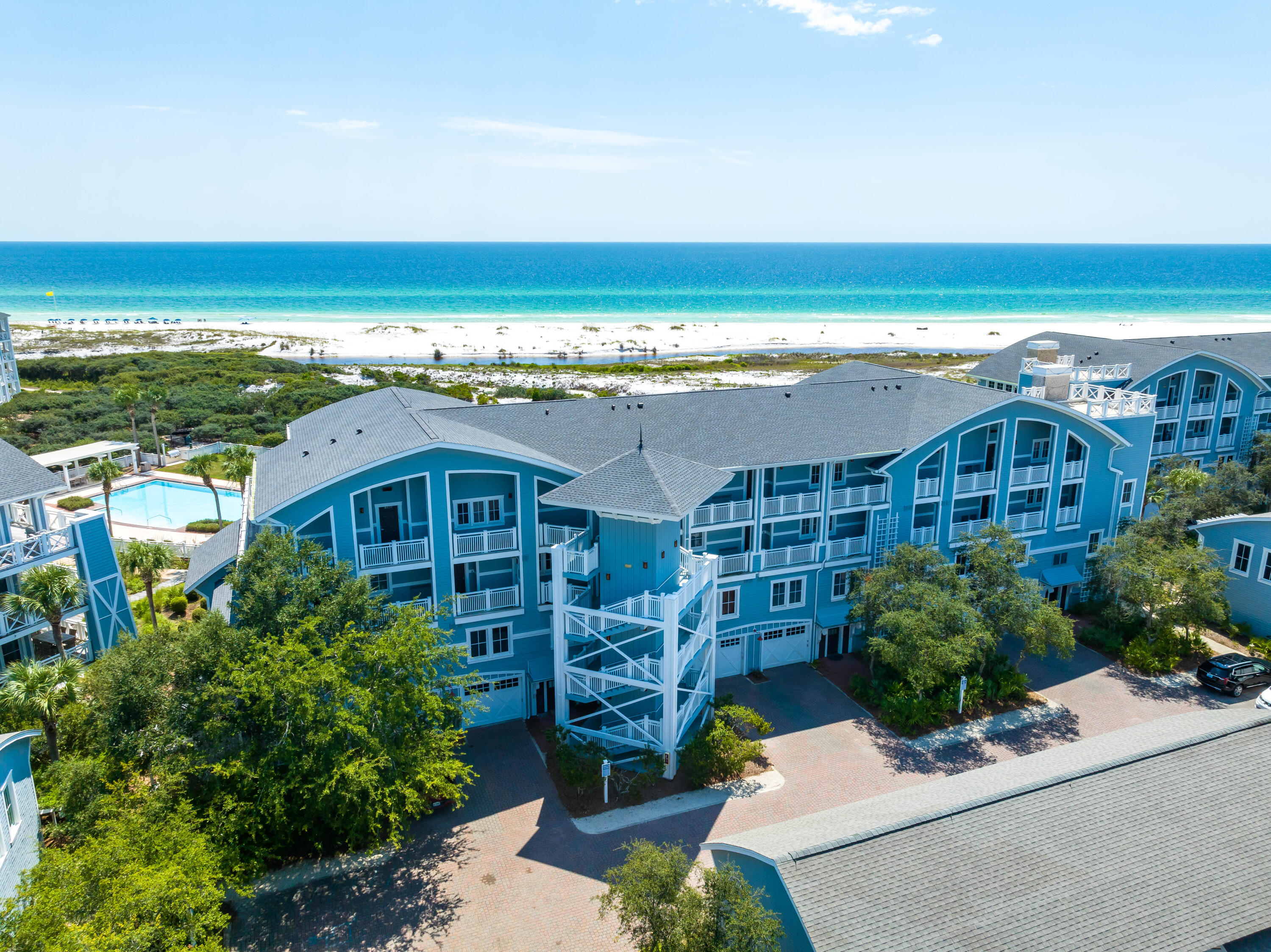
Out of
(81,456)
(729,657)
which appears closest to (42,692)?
(729,657)

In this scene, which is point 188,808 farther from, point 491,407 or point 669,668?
A: point 491,407

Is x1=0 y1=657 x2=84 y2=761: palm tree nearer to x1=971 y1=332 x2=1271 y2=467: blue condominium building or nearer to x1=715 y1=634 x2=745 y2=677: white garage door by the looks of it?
x1=715 y1=634 x2=745 y2=677: white garage door

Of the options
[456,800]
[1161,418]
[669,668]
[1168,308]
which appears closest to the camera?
[456,800]

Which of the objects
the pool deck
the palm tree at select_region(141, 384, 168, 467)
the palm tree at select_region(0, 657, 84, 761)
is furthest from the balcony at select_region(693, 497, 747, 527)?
the palm tree at select_region(141, 384, 168, 467)

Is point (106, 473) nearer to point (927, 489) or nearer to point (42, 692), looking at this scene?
point (42, 692)

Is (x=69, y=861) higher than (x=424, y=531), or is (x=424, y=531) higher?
(x=424, y=531)

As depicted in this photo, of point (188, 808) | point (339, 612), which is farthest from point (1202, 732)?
point (188, 808)
